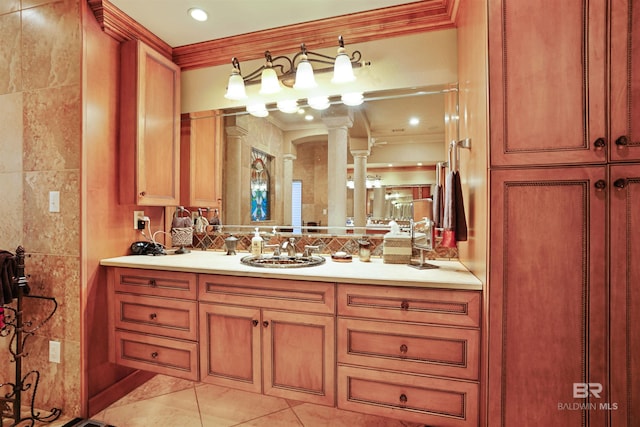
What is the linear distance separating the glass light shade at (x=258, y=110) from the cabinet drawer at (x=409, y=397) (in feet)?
5.79

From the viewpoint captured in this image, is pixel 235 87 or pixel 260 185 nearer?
pixel 235 87

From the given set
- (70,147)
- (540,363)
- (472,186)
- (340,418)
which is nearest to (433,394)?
(540,363)

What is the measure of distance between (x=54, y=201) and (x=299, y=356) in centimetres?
173

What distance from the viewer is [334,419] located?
1.76 meters

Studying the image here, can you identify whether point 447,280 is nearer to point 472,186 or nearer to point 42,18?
point 472,186

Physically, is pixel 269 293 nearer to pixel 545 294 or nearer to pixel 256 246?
pixel 256 246

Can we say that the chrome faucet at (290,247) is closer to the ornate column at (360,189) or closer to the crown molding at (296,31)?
the ornate column at (360,189)

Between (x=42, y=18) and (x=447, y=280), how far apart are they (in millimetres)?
2777

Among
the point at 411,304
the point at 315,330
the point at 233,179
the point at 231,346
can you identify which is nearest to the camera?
the point at 411,304

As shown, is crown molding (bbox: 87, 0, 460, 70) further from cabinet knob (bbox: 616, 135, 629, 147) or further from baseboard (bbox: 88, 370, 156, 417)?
baseboard (bbox: 88, 370, 156, 417)

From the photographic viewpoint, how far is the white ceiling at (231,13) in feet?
5.93

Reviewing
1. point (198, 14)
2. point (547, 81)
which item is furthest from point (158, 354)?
point (547, 81)

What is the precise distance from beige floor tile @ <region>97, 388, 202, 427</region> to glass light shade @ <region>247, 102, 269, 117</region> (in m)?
2.01

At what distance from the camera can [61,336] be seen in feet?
6.00
